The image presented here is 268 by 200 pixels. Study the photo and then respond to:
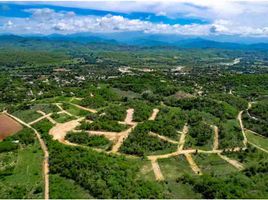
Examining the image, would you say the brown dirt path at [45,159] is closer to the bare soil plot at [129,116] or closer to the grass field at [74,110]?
the grass field at [74,110]

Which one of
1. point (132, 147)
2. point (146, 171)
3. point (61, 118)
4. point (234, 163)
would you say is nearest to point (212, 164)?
point (234, 163)

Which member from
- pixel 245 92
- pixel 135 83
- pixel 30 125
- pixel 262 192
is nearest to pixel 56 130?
pixel 30 125

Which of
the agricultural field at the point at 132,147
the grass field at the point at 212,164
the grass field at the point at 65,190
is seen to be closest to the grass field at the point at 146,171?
the agricultural field at the point at 132,147

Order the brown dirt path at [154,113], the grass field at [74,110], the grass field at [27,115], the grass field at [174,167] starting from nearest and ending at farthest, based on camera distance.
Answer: the grass field at [174,167] < the brown dirt path at [154,113] < the grass field at [27,115] < the grass field at [74,110]

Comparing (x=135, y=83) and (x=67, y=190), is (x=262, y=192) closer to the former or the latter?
(x=67, y=190)

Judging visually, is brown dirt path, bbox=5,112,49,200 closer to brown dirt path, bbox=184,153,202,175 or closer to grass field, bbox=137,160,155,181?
grass field, bbox=137,160,155,181

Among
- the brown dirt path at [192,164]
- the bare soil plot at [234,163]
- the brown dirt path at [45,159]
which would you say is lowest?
the brown dirt path at [45,159]

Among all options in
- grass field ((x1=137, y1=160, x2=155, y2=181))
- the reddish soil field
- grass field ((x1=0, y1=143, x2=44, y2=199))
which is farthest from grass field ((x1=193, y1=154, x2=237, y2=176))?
the reddish soil field
